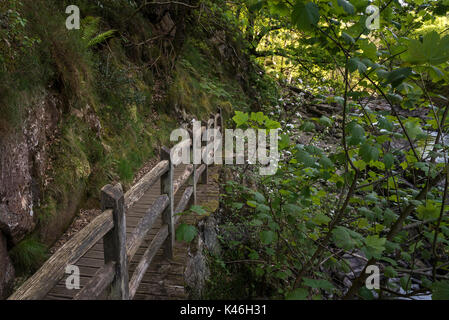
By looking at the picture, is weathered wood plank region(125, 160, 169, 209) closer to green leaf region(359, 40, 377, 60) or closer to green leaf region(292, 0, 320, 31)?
green leaf region(292, 0, 320, 31)

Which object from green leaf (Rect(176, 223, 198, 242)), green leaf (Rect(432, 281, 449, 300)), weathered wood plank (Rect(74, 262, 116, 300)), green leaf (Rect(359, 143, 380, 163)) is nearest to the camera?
green leaf (Rect(432, 281, 449, 300))

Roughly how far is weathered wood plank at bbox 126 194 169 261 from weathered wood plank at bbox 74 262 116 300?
321mm

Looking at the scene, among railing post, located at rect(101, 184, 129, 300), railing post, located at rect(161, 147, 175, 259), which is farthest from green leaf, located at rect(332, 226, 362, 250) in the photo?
railing post, located at rect(161, 147, 175, 259)

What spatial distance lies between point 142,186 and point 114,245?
0.76 m

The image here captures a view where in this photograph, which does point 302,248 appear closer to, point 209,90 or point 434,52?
point 434,52

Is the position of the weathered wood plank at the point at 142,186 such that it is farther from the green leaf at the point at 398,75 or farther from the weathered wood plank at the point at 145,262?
the green leaf at the point at 398,75

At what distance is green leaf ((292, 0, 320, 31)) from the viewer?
1.75m

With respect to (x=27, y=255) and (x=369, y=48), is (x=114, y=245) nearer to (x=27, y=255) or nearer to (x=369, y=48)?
(x=27, y=255)

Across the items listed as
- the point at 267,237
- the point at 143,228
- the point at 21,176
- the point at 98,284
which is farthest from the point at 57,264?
the point at 21,176

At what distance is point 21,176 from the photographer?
3.50 meters

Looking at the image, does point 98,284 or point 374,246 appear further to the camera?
point 98,284

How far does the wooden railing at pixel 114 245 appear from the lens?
190 centimetres
